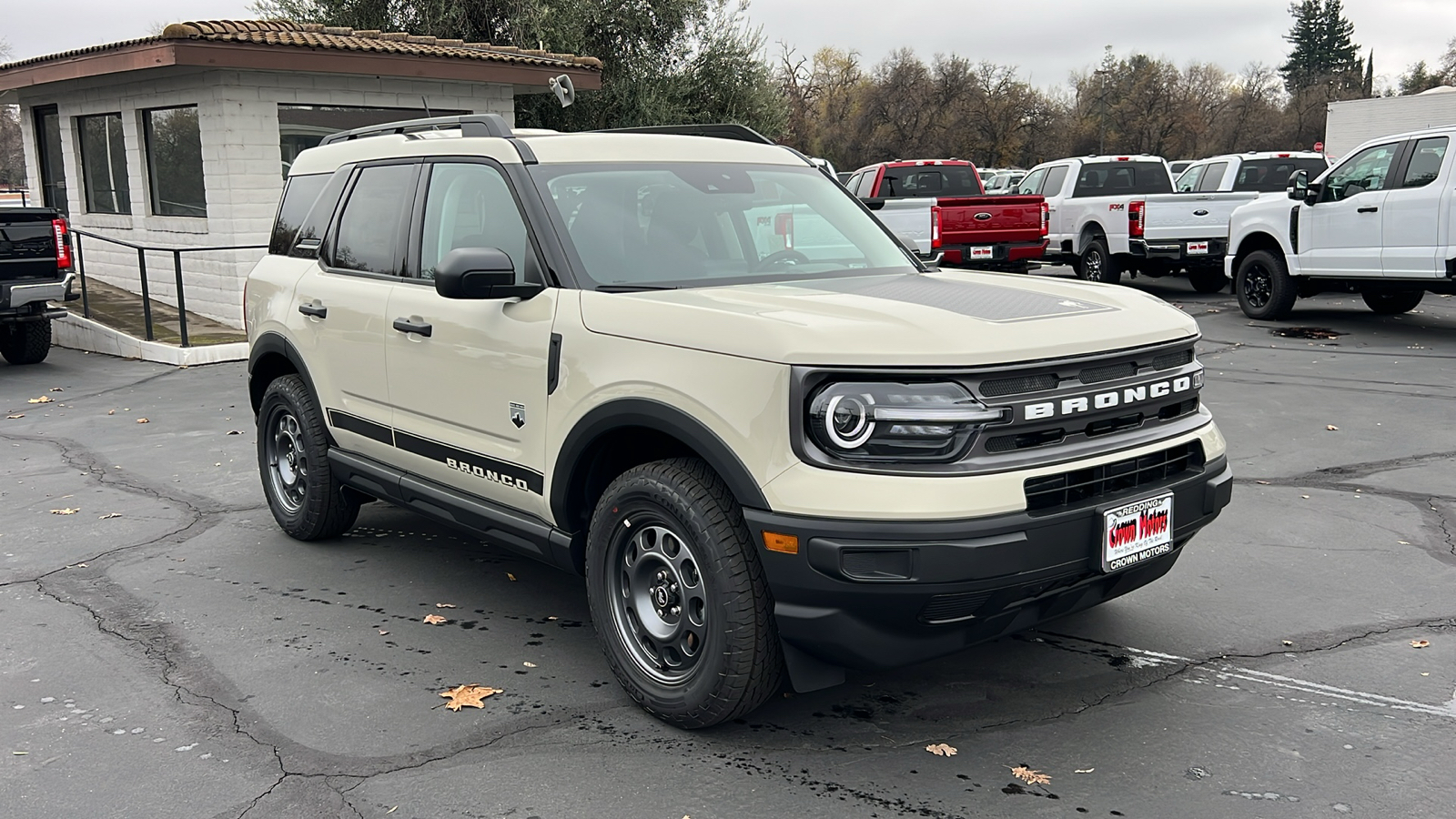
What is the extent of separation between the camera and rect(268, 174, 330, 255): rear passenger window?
597cm

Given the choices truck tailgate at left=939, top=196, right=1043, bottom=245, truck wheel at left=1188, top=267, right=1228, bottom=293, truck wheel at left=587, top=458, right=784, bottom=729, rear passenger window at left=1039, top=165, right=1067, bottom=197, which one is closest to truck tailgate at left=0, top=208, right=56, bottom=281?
truck wheel at left=587, top=458, right=784, bottom=729

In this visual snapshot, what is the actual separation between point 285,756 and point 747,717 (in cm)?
146

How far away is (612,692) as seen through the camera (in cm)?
415

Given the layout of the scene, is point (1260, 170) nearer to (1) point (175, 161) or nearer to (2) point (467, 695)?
(1) point (175, 161)

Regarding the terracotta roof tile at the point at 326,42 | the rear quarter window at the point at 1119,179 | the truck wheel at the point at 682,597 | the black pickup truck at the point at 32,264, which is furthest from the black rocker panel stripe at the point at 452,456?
the rear quarter window at the point at 1119,179

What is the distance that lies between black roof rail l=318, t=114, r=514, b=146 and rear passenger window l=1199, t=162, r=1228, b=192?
16.0 metres

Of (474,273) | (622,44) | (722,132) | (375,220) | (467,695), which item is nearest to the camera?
(474,273)

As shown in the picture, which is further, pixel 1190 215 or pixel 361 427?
pixel 1190 215

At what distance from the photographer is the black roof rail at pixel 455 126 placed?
15.5 feet

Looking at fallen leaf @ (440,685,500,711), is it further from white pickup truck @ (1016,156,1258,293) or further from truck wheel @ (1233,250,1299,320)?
white pickup truck @ (1016,156,1258,293)

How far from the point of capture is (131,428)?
9.38 metres

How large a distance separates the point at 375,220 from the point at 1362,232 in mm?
11341

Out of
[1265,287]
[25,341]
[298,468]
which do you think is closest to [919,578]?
[298,468]

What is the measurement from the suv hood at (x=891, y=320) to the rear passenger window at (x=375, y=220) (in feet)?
4.92
